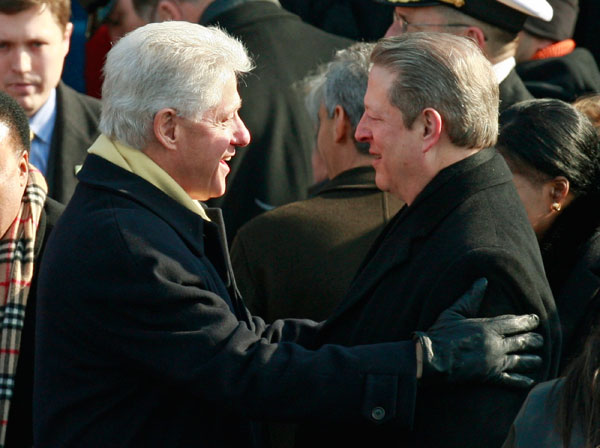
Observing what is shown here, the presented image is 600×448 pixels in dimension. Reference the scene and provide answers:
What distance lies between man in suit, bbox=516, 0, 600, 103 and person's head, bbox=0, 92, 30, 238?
248 centimetres

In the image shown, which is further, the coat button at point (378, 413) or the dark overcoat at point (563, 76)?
the dark overcoat at point (563, 76)

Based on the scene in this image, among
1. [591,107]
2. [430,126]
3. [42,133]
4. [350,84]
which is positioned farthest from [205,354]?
[42,133]

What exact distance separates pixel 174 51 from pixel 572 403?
4.62 feet

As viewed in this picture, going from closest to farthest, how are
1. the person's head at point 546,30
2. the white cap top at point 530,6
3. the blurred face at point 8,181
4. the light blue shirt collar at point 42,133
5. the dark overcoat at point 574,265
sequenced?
the dark overcoat at point 574,265 → the blurred face at point 8,181 → the white cap top at point 530,6 → the light blue shirt collar at point 42,133 → the person's head at point 546,30

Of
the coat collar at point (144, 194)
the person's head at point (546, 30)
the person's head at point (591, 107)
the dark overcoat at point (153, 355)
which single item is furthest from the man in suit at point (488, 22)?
the dark overcoat at point (153, 355)

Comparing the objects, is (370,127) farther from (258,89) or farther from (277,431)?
(258,89)

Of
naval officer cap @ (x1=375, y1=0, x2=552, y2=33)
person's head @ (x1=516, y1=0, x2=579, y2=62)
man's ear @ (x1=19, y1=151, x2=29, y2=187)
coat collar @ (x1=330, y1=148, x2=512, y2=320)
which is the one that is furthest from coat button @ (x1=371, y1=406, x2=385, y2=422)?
person's head @ (x1=516, y1=0, x2=579, y2=62)

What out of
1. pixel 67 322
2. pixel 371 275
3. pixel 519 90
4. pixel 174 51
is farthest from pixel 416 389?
pixel 519 90

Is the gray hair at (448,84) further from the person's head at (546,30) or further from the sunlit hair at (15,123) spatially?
the person's head at (546,30)

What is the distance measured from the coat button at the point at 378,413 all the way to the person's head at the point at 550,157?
109cm

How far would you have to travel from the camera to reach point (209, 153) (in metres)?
2.98

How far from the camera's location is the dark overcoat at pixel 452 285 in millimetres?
2680

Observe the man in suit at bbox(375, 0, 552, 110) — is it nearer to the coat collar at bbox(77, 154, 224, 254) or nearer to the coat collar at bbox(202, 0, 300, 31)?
the coat collar at bbox(202, 0, 300, 31)

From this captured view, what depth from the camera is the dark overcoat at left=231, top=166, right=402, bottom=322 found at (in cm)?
355
